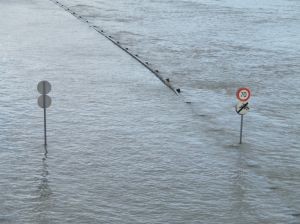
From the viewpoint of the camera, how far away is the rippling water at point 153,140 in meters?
15.4

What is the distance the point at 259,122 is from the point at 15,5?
5399 cm

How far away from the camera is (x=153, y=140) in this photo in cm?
2084

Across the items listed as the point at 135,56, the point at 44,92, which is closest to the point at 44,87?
the point at 44,92

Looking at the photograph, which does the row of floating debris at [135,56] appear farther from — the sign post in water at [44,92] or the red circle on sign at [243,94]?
the sign post in water at [44,92]

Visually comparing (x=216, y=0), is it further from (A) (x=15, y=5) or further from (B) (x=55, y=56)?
(B) (x=55, y=56)

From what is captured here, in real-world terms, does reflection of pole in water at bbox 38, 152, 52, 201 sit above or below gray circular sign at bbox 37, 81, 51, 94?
below

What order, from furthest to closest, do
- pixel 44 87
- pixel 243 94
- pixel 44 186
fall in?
pixel 243 94 < pixel 44 87 < pixel 44 186

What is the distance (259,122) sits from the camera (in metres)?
23.5

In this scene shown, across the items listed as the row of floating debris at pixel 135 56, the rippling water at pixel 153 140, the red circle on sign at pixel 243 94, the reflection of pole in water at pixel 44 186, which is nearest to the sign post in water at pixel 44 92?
the rippling water at pixel 153 140

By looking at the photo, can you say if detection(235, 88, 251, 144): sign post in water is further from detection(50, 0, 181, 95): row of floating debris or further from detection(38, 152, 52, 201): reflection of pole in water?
detection(50, 0, 181, 95): row of floating debris

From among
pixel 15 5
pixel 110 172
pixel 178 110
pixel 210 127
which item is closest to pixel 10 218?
pixel 110 172

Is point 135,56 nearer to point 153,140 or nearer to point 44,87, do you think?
point 153,140

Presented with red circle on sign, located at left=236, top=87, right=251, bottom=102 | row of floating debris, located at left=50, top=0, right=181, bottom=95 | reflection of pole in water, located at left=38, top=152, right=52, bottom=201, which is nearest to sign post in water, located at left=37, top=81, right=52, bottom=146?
reflection of pole in water, located at left=38, top=152, right=52, bottom=201

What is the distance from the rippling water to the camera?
15398 mm
